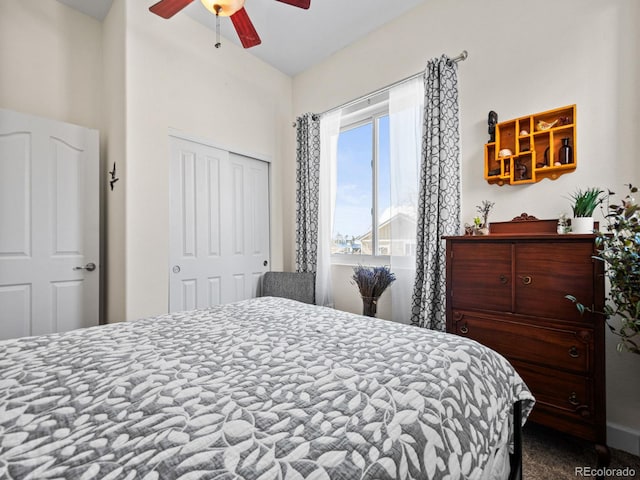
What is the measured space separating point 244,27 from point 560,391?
2.90 metres

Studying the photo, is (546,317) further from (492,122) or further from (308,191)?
(308,191)

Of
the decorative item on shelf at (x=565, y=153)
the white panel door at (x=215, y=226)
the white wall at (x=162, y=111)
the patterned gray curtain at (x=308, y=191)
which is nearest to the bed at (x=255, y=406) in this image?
the white wall at (x=162, y=111)

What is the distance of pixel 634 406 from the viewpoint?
66.2 inches

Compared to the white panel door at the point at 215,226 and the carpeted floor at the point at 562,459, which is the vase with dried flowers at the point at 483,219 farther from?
the white panel door at the point at 215,226

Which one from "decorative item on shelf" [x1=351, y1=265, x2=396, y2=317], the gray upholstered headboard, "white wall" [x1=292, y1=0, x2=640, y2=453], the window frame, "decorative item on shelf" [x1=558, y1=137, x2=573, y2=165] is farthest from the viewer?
the gray upholstered headboard

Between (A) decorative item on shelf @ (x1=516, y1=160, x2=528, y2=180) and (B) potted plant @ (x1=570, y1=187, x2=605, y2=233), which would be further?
(A) decorative item on shelf @ (x1=516, y1=160, x2=528, y2=180)

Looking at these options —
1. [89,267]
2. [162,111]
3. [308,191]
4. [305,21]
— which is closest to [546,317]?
[308,191]

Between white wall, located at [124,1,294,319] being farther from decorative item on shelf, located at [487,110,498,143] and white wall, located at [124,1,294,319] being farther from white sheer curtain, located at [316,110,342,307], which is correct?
decorative item on shelf, located at [487,110,498,143]

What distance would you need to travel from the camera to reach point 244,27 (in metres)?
2.04

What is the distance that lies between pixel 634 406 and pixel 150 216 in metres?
3.50

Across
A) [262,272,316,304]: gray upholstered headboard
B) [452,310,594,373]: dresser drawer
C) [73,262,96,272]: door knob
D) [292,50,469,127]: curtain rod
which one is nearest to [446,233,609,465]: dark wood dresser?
[452,310,594,373]: dresser drawer

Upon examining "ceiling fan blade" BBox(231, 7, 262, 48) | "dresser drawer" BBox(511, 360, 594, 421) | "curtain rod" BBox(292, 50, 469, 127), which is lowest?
"dresser drawer" BBox(511, 360, 594, 421)

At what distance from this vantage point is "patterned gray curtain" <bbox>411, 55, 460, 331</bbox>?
2.25 m

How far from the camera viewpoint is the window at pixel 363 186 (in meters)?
2.97
